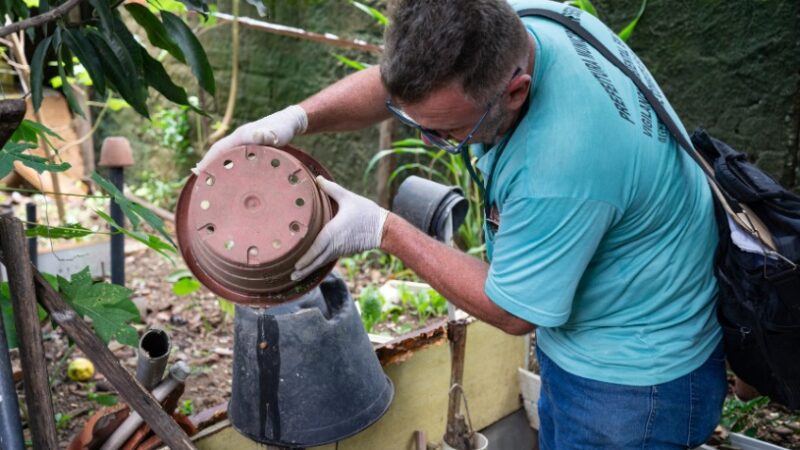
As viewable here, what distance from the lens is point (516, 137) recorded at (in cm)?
143

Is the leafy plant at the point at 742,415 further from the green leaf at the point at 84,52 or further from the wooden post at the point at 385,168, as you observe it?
the green leaf at the point at 84,52

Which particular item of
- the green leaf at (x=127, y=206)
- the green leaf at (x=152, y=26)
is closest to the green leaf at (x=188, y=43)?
the green leaf at (x=152, y=26)

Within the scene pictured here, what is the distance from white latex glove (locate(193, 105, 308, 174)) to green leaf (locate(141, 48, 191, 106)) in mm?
263

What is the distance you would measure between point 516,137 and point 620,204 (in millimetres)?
235

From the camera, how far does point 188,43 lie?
178cm

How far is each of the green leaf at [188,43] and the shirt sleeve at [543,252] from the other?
88cm

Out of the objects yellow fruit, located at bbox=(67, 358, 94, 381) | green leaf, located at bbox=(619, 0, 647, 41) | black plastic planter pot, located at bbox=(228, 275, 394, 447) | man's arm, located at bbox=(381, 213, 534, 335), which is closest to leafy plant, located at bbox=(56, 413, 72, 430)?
yellow fruit, located at bbox=(67, 358, 94, 381)

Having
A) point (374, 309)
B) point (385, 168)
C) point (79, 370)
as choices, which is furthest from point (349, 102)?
point (385, 168)

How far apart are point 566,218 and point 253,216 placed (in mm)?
602

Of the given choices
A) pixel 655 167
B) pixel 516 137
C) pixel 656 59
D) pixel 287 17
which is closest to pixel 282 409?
pixel 516 137

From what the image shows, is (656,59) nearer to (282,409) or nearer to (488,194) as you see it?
(488,194)

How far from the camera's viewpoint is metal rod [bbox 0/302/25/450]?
1.19 metres

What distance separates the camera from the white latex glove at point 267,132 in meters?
1.61

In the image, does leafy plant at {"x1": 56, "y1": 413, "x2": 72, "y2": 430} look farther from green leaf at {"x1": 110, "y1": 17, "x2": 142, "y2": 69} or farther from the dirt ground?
green leaf at {"x1": 110, "y1": 17, "x2": 142, "y2": 69}
